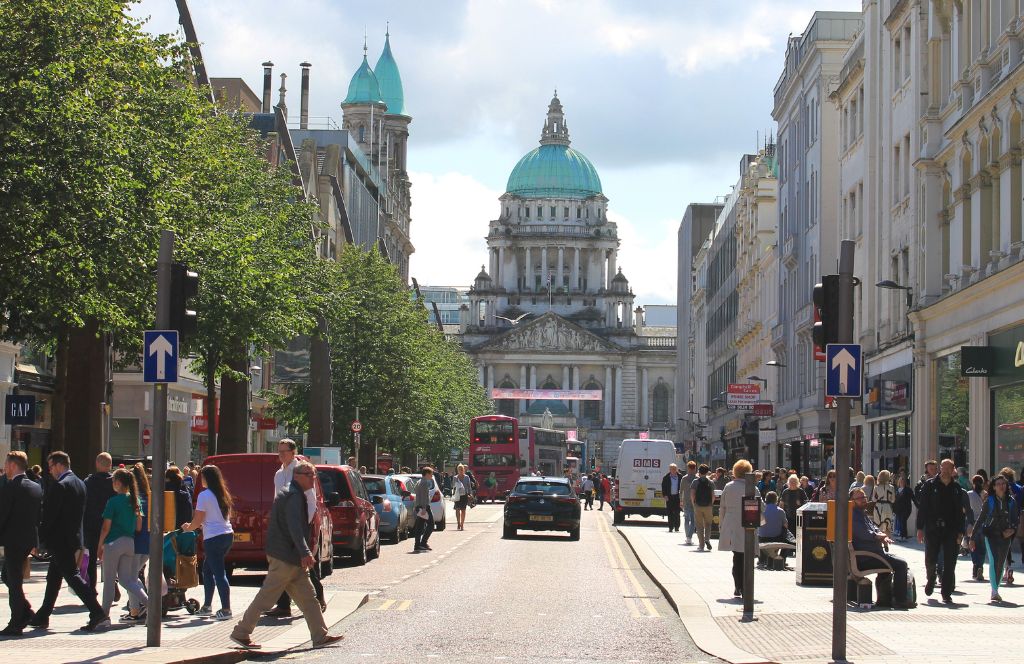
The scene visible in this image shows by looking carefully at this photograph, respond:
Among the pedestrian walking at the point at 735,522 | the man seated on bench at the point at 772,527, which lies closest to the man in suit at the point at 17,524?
the pedestrian walking at the point at 735,522

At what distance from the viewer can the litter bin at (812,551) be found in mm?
20281

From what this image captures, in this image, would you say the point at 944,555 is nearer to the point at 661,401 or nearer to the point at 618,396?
the point at 618,396

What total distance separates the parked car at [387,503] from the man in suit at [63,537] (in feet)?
59.0

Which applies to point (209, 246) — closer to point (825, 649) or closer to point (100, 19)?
point (100, 19)

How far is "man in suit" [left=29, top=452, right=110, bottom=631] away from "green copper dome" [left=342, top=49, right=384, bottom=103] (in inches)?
4606

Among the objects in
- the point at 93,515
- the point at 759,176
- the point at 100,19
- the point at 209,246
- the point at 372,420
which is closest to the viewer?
the point at 93,515

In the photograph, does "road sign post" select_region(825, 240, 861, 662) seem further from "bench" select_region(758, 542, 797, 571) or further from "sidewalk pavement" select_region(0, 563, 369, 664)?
"bench" select_region(758, 542, 797, 571)

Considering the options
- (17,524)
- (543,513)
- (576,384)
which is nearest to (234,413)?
(543,513)

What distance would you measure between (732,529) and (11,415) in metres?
14.8

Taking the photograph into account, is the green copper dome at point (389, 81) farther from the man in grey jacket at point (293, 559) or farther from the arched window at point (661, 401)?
the man in grey jacket at point (293, 559)

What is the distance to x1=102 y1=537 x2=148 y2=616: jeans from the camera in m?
15.4

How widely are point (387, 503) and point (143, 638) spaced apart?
19630mm

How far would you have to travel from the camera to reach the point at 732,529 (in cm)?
1870

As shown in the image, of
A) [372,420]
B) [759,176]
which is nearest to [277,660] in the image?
[372,420]
